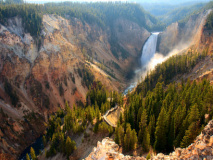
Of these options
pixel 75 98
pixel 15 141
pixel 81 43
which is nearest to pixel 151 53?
pixel 81 43

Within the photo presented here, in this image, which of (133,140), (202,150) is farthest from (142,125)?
(202,150)

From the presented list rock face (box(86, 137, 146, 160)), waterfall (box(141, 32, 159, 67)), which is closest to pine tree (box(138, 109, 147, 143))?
rock face (box(86, 137, 146, 160))

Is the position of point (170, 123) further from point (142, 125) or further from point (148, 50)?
point (148, 50)

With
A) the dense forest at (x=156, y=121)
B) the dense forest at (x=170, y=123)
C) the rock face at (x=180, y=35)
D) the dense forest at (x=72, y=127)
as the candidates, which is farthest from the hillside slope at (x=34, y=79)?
the rock face at (x=180, y=35)

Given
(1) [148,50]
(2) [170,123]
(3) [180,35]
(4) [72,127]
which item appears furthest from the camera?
(1) [148,50]

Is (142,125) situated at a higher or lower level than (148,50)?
lower

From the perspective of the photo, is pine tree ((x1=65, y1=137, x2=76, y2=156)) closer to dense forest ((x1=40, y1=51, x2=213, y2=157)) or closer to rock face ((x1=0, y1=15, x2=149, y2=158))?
dense forest ((x1=40, y1=51, x2=213, y2=157))

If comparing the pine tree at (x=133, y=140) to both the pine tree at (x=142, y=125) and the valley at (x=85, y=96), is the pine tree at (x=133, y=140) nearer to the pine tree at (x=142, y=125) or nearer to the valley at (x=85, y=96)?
the valley at (x=85, y=96)

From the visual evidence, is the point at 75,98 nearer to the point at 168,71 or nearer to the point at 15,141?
the point at 15,141
